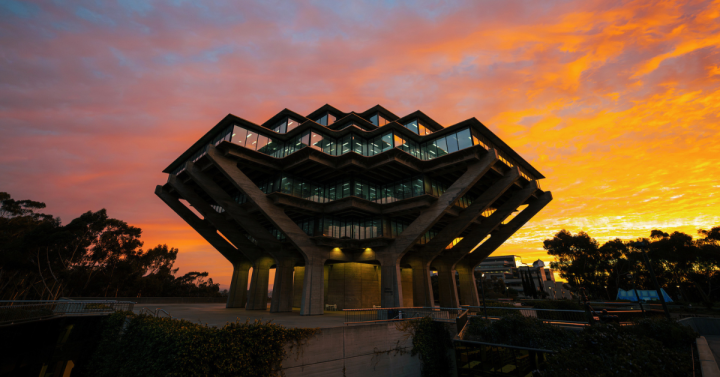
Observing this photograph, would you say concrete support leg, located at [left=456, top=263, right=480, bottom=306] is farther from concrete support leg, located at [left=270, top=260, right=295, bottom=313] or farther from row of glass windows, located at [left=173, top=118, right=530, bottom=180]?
concrete support leg, located at [left=270, top=260, right=295, bottom=313]

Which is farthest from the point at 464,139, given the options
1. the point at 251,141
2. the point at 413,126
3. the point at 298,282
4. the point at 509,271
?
the point at 509,271

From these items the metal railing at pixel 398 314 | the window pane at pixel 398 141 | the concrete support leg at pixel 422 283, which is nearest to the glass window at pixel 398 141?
the window pane at pixel 398 141

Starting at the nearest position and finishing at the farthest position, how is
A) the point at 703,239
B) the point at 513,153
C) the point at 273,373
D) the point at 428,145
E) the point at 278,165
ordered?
1. the point at 273,373
2. the point at 278,165
3. the point at 428,145
4. the point at 513,153
5. the point at 703,239

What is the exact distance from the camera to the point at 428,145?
3534cm

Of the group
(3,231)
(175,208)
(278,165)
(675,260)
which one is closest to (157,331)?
(278,165)

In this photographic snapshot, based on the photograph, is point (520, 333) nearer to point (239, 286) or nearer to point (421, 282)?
point (421, 282)

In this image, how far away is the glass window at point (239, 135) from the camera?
30.1 meters

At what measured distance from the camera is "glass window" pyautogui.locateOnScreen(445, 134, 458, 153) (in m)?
32.8

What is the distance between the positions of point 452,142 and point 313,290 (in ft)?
72.1

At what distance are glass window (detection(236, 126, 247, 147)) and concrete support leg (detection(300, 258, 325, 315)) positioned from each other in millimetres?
14068

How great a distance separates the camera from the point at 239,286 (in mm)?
41438

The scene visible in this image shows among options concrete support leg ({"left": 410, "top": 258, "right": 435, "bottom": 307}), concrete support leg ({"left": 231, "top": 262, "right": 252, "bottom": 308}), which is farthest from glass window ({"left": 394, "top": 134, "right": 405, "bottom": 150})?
concrete support leg ({"left": 231, "top": 262, "right": 252, "bottom": 308})

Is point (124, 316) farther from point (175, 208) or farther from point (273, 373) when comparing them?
point (175, 208)

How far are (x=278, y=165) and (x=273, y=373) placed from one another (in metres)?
21.9
